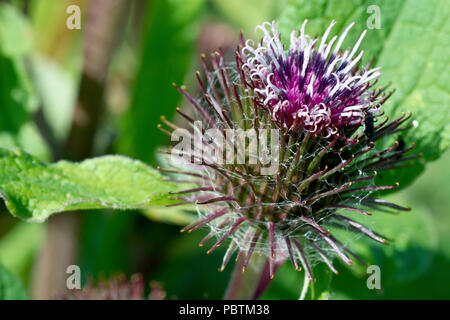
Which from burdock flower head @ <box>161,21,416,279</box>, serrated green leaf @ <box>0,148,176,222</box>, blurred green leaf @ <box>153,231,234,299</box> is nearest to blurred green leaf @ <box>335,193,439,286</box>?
burdock flower head @ <box>161,21,416,279</box>

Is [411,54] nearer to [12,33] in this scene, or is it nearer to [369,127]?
[369,127]

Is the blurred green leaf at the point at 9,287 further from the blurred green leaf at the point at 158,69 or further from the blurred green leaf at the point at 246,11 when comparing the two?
the blurred green leaf at the point at 246,11

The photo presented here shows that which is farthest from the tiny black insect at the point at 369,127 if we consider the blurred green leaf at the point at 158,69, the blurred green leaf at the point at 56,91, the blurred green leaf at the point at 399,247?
the blurred green leaf at the point at 56,91

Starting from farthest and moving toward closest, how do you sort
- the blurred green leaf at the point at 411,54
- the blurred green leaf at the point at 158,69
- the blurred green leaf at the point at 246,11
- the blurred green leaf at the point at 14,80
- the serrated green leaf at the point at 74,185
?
the blurred green leaf at the point at 246,11 < the blurred green leaf at the point at 158,69 < the blurred green leaf at the point at 14,80 < the blurred green leaf at the point at 411,54 < the serrated green leaf at the point at 74,185

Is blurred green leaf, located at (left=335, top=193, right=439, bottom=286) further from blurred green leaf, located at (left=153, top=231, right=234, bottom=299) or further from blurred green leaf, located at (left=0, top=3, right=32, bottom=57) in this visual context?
blurred green leaf, located at (left=0, top=3, right=32, bottom=57)

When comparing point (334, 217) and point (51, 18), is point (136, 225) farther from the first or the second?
point (334, 217)
